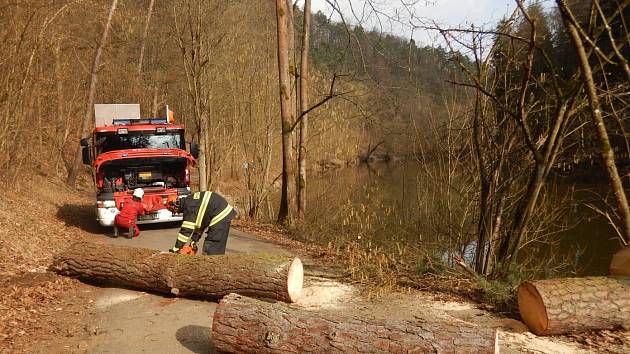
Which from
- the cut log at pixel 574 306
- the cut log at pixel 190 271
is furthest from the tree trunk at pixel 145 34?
the cut log at pixel 574 306

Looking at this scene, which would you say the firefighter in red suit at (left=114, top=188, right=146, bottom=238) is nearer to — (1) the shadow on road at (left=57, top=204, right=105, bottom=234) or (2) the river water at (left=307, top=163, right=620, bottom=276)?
(1) the shadow on road at (left=57, top=204, right=105, bottom=234)

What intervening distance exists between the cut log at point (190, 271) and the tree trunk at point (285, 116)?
25.9ft

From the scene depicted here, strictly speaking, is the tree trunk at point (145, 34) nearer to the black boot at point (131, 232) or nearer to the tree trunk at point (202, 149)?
the tree trunk at point (202, 149)

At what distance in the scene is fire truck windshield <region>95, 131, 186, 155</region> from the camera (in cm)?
1278

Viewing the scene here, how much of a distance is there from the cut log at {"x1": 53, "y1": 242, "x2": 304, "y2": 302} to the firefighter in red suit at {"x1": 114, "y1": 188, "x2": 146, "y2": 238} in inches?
142

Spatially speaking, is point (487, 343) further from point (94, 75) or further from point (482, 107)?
point (94, 75)

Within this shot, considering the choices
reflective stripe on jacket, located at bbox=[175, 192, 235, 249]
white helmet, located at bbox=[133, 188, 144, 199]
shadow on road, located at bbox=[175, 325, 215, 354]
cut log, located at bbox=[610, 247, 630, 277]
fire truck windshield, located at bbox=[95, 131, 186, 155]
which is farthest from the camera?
fire truck windshield, located at bbox=[95, 131, 186, 155]

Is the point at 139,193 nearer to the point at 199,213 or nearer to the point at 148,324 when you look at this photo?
the point at 199,213

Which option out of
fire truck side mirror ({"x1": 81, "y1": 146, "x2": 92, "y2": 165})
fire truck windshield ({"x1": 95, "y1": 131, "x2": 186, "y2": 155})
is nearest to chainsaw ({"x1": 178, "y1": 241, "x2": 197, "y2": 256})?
fire truck windshield ({"x1": 95, "y1": 131, "x2": 186, "y2": 155})

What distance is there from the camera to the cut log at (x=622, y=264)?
20.9 ft

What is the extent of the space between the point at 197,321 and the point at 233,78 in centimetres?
1435

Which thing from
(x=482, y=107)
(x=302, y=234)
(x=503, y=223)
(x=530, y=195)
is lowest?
(x=302, y=234)

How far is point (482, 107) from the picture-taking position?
857 cm

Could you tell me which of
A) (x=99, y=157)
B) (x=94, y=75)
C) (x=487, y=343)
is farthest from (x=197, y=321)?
(x=94, y=75)
